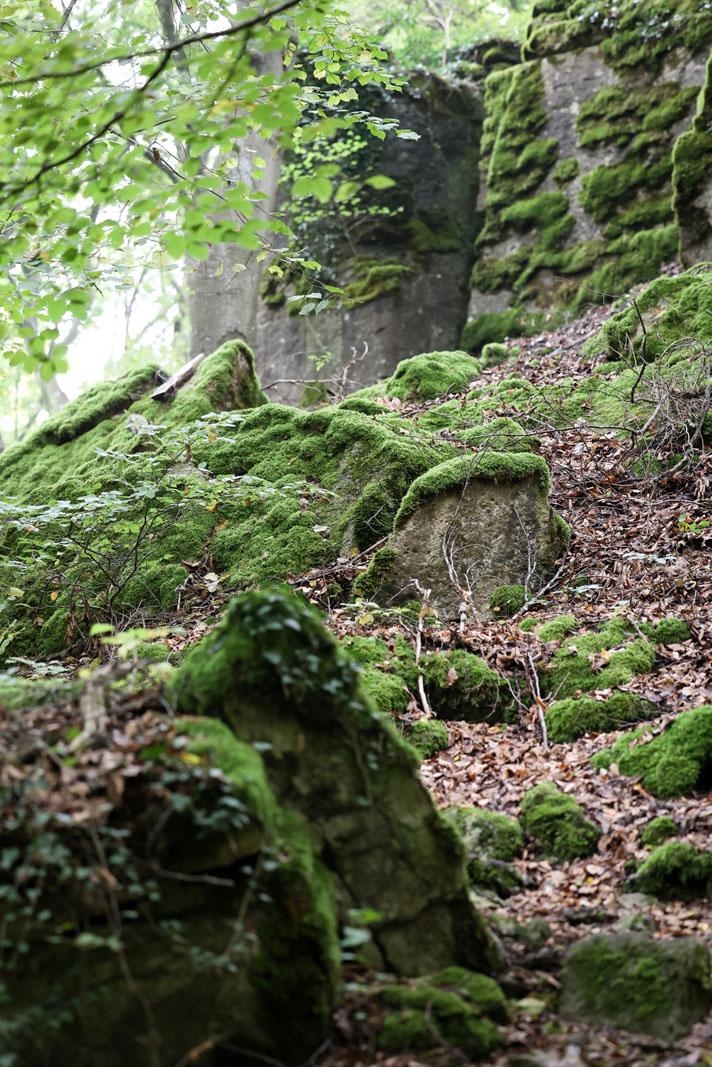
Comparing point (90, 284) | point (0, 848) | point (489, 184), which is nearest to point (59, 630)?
point (90, 284)

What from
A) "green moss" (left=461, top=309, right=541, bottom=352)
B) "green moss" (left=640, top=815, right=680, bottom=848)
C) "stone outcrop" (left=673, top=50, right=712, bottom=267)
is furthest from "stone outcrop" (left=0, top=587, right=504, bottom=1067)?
"green moss" (left=461, top=309, right=541, bottom=352)

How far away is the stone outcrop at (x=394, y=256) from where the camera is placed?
15062mm

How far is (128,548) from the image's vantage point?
26.4 feet

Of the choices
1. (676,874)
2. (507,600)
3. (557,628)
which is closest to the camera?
(676,874)

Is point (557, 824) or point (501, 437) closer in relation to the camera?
point (557, 824)

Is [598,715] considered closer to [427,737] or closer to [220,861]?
[427,737]

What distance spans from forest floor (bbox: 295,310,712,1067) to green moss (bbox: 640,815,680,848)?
48 millimetres

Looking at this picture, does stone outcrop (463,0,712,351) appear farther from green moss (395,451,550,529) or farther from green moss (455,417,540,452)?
green moss (395,451,550,529)

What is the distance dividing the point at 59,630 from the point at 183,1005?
5184 millimetres

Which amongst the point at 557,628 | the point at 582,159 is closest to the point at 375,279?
the point at 582,159

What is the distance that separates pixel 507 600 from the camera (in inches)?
278

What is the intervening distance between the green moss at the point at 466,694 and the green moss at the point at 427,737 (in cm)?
34

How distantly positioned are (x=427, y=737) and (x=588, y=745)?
949mm

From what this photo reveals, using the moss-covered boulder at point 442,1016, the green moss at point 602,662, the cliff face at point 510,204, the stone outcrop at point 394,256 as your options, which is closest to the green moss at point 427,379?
the cliff face at point 510,204
